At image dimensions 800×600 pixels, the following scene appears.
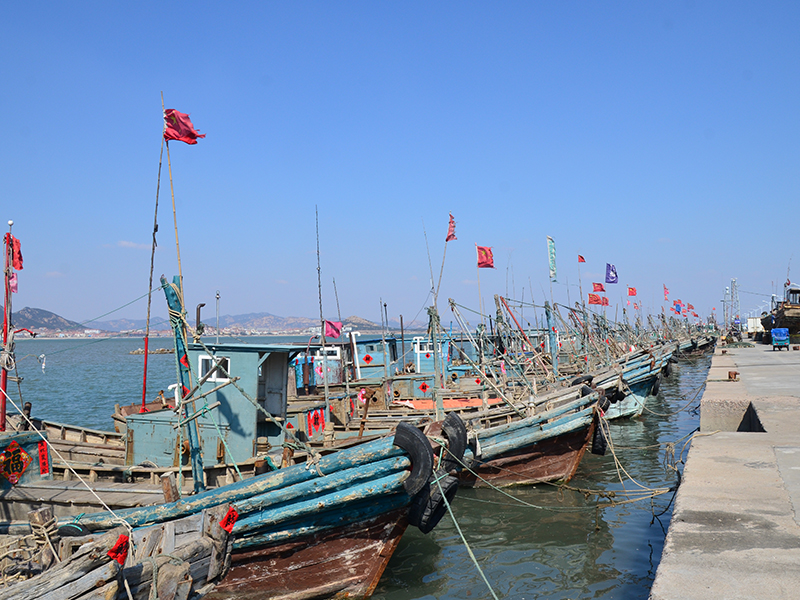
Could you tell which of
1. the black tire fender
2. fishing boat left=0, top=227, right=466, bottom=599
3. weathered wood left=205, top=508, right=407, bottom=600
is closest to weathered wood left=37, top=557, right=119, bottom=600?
fishing boat left=0, top=227, right=466, bottom=599

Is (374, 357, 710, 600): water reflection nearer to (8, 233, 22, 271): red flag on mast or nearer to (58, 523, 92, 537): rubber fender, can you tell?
(58, 523, 92, 537): rubber fender

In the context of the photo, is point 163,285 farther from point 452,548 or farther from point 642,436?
point 642,436

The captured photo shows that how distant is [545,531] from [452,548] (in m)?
2.03

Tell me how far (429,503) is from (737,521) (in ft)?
13.3

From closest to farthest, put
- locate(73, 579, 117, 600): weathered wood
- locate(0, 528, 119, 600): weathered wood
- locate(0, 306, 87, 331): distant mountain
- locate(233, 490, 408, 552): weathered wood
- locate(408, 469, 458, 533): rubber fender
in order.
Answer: locate(0, 528, 119, 600): weathered wood → locate(73, 579, 117, 600): weathered wood → locate(233, 490, 408, 552): weathered wood → locate(408, 469, 458, 533): rubber fender → locate(0, 306, 87, 331): distant mountain

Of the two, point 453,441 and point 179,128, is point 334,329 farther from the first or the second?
point 453,441

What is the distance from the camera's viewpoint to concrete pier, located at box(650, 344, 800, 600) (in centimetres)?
410

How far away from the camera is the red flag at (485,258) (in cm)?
2083

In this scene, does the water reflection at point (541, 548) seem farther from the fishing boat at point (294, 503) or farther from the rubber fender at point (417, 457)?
the rubber fender at point (417, 457)

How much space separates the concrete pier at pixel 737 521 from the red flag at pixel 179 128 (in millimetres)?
9975

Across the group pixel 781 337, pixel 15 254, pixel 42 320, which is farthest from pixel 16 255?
pixel 42 320

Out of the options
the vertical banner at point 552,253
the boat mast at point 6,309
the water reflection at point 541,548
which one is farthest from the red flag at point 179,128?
the vertical banner at point 552,253

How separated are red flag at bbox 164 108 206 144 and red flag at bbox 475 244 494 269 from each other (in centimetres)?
1184

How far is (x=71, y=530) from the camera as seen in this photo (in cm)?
750
